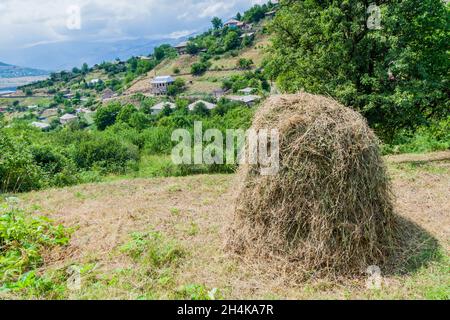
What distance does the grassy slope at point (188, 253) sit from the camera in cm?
A: 399

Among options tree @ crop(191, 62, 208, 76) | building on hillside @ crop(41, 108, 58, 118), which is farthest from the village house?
tree @ crop(191, 62, 208, 76)

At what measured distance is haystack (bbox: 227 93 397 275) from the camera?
14.1 ft

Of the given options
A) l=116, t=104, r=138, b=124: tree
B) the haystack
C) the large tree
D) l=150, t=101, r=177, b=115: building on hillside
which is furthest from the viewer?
l=150, t=101, r=177, b=115: building on hillside

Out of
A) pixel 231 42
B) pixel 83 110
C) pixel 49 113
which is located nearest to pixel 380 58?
pixel 231 42

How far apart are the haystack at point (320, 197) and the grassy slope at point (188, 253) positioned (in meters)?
0.30

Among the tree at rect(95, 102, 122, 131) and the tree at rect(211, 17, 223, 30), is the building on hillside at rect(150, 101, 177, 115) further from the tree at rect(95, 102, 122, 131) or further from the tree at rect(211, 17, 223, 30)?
the tree at rect(211, 17, 223, 30)

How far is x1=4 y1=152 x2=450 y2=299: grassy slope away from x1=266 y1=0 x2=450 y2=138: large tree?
8.71 ft

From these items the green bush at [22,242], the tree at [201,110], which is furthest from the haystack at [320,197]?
the tree at [201,110]

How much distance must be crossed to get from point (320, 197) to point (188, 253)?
199cm

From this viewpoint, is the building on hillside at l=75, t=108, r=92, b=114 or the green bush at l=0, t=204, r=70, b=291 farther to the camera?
the building on hillside at l=75, t=108, r=92, b=114

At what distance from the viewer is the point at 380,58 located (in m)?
10.1

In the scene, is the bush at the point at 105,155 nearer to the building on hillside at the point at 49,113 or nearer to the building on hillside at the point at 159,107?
the building on hillside at the point at 159,107

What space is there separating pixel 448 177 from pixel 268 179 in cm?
542
